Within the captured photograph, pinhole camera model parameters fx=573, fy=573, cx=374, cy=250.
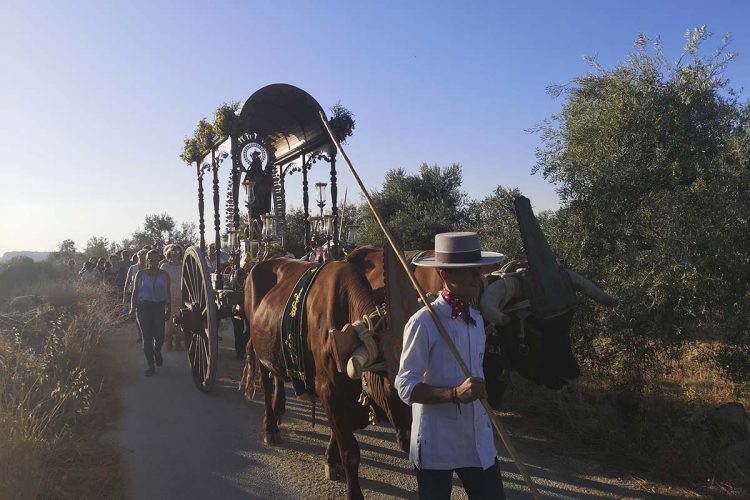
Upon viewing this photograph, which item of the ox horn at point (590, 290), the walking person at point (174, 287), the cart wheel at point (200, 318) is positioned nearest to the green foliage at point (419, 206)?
the walking person at point (174, 287)

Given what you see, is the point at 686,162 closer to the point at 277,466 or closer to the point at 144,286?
the point at 277,466

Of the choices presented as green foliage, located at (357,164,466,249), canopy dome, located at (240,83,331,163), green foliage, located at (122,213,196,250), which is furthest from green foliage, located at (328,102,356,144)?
green foliage, located at (122,213,196,250)

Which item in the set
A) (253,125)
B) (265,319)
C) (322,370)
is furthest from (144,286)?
(322,370)

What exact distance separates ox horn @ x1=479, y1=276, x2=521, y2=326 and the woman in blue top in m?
5.89

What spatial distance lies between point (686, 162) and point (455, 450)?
480cm

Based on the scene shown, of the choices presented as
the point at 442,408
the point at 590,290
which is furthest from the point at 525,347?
the point at 442,408

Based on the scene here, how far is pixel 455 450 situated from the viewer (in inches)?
95.7

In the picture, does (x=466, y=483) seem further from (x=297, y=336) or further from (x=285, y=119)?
(x=285, y=119)

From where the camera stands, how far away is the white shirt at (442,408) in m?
2.43

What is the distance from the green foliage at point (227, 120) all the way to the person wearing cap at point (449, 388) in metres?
5.51

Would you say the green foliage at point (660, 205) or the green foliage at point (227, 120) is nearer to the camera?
the green foliage at point (660, 205)

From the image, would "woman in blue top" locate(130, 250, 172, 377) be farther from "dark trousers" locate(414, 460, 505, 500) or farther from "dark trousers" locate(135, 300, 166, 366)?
"dark trousers" locate(414, 460, 505, 500)

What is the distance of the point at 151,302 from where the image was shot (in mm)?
8406

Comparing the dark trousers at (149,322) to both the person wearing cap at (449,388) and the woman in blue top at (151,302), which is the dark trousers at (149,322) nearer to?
the woman in blue top at (151,302)
